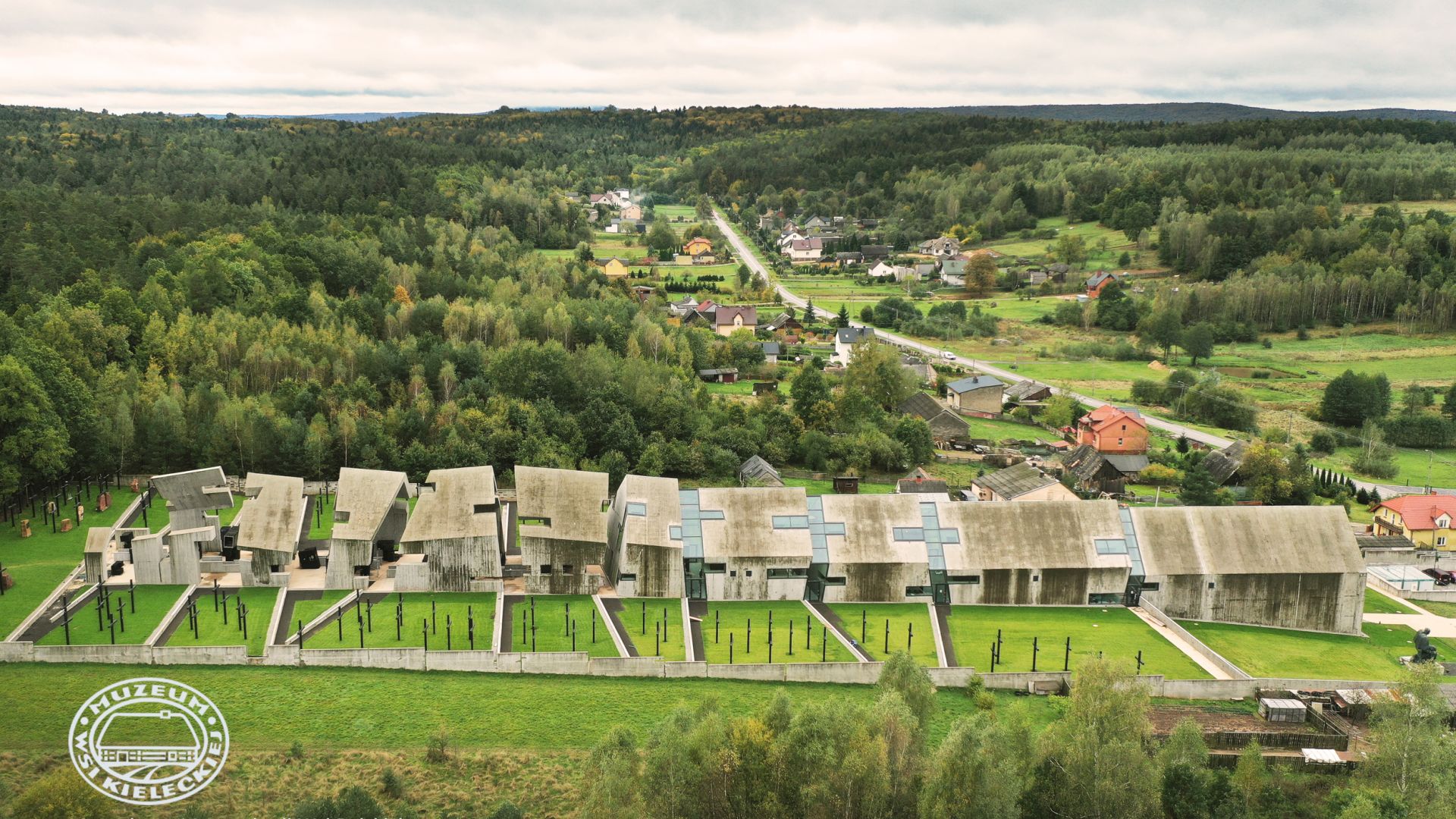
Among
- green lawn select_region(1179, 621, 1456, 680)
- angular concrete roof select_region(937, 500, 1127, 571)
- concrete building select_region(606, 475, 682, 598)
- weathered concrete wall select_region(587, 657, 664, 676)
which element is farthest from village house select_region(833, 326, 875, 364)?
weathered concrete wall select_region(587, 657, 664, 676)

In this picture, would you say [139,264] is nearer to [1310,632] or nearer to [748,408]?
[748,408]

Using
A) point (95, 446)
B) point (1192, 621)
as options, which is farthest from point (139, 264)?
point (1192, 621)

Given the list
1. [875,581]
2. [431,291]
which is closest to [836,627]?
[875,581]

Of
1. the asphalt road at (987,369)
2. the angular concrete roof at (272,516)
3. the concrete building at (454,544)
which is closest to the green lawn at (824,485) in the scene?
the concrete building at (454,544)

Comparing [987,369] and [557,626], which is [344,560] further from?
[987,369]

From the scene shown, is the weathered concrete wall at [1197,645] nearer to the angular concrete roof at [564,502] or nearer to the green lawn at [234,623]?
the angular concrete roof at [564,502]

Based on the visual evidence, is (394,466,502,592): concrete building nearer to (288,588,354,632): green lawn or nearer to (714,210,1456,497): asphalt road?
(288,588,354,632): green lawn
